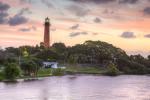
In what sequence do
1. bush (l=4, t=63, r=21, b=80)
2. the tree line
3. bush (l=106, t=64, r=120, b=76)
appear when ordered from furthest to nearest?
1. the tree line
2. bush (l=106, t=64, r=120, b=76)
3. bush (l=4, t=63, r=21, b=80)

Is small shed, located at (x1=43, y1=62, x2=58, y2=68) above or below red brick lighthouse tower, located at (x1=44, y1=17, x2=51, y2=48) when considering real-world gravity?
below

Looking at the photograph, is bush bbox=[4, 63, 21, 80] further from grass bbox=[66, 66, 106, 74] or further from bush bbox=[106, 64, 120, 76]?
bush bbox=[106, 64, 120, 76]

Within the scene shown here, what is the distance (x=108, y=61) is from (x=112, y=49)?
1826cm

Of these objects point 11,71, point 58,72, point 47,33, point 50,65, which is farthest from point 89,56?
point 11,71

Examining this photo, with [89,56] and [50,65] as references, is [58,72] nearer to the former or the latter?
[50,65]

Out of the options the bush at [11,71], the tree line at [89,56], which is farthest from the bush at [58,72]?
the bush at [11,71]

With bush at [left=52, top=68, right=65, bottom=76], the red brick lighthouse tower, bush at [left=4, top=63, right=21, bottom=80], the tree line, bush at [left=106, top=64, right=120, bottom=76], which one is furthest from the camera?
the red brick lighthouse tower

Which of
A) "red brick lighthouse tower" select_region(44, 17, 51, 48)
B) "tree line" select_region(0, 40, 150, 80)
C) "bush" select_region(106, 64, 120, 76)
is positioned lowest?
"bush" select_region(106, 64, 120, 76)

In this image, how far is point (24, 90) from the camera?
69688mm

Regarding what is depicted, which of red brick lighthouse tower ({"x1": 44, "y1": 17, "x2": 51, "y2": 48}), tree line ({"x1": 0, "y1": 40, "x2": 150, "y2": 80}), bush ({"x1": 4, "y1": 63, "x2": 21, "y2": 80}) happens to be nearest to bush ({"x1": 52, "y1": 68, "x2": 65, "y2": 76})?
tree line ({"x1": 0, "y1": 40, "x2": 150, "y2": 80})

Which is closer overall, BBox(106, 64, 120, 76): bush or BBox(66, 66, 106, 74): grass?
BBox(66, 66, 106, 74): grass

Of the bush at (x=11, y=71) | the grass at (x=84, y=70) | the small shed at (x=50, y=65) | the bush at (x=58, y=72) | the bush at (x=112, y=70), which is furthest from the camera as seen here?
the bush at (x=112, y=70)

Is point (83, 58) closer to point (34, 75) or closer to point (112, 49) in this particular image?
point (112, 49)

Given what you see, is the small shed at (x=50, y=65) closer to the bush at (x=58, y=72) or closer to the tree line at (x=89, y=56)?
the bush at (x=58, y=72)
